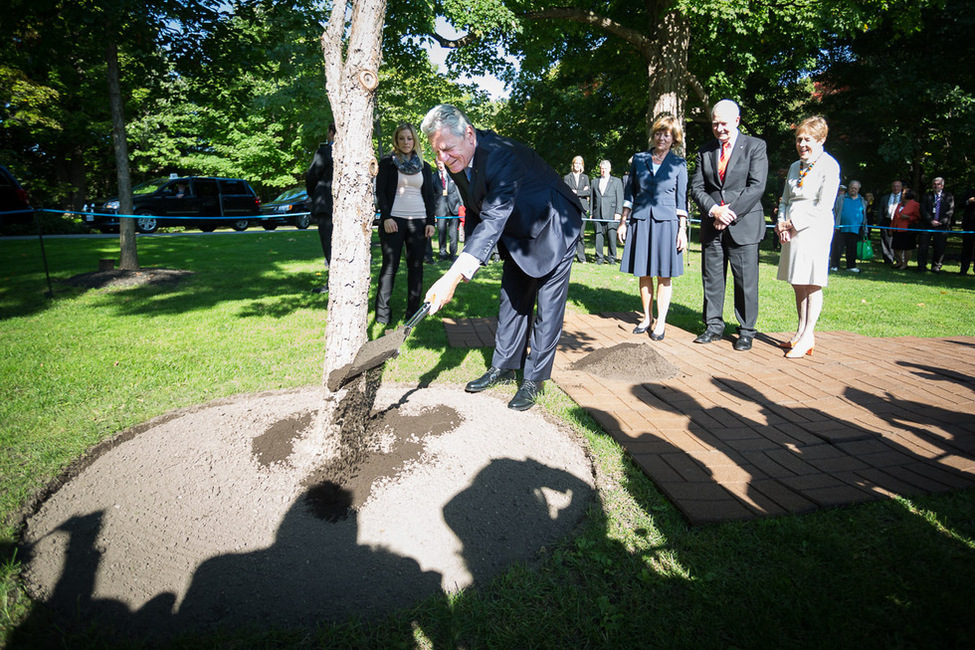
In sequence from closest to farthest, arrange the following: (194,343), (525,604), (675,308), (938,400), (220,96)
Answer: (525,604) < (938,400) < (194,343) < (675,308) < (220,96)

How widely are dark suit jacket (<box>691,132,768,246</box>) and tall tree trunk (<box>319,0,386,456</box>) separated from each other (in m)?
3.98

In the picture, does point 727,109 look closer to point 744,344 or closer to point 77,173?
point 744,344

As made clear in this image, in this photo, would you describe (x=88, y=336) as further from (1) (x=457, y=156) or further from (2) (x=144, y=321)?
(1) (x=457, y=156)

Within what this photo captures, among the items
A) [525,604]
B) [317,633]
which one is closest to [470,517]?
[525,604]

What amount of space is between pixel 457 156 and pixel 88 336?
4.78 meters

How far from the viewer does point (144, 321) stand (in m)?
6.16

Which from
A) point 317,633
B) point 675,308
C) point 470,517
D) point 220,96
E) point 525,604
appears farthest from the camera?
point 220,96

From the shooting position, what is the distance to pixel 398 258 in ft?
20.1

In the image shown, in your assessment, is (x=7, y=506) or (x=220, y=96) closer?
(x=7, y=506)

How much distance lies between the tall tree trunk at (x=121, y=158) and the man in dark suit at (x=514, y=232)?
735 centimetres

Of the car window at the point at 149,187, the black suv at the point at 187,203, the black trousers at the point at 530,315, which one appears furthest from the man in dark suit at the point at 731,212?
the car window at the point at 149,187

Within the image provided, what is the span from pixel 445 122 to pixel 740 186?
11.7 ft

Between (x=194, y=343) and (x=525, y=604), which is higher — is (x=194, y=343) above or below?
above

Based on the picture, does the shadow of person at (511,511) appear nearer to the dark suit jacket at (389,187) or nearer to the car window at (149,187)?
the dark suit jacket at (389,187)
